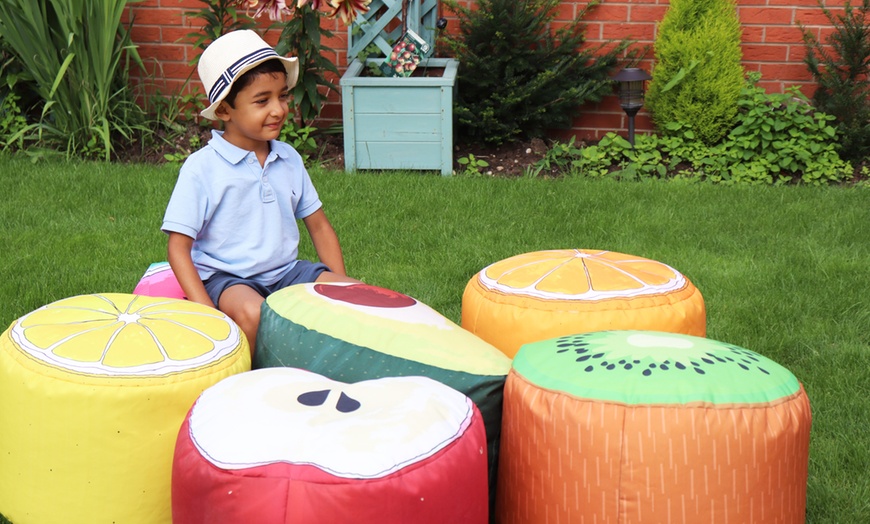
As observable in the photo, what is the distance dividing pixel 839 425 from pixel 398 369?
4.61 feet

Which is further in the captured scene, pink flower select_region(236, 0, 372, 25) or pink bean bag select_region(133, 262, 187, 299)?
pink flower select_region(236, 0, 372, 25)

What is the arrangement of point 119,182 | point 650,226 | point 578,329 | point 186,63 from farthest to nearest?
point 186,63 < point 119,182 < point 650,226 < point 578,329

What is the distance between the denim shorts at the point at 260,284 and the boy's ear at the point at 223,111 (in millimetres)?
487

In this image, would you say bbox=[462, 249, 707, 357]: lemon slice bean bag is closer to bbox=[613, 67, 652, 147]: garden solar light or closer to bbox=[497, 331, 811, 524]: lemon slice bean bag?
bbox=[497, 331, 811, 524]: lemon slice bean bag

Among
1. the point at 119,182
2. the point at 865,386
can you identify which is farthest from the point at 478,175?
the point at 865,386

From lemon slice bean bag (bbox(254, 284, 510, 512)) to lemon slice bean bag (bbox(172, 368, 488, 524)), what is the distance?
0.21 m

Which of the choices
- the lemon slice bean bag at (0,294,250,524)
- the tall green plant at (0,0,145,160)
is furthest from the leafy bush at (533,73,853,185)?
the lemon slice bean bag at (0,294,250,524)

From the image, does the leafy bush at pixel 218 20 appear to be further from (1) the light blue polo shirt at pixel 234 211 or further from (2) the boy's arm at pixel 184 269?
(2) the boy's arm at pixel 184 269

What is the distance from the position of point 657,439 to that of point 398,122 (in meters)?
4.16

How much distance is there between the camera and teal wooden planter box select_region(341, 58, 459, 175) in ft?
18.5

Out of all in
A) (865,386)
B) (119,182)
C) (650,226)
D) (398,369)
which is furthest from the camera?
(119,182)

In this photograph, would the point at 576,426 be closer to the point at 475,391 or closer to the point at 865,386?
the point at 475,391

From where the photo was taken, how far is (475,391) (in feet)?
6.66

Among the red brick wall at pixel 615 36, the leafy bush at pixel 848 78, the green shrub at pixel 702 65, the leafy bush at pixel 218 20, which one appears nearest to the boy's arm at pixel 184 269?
the leafy bush at pixel 218 20
